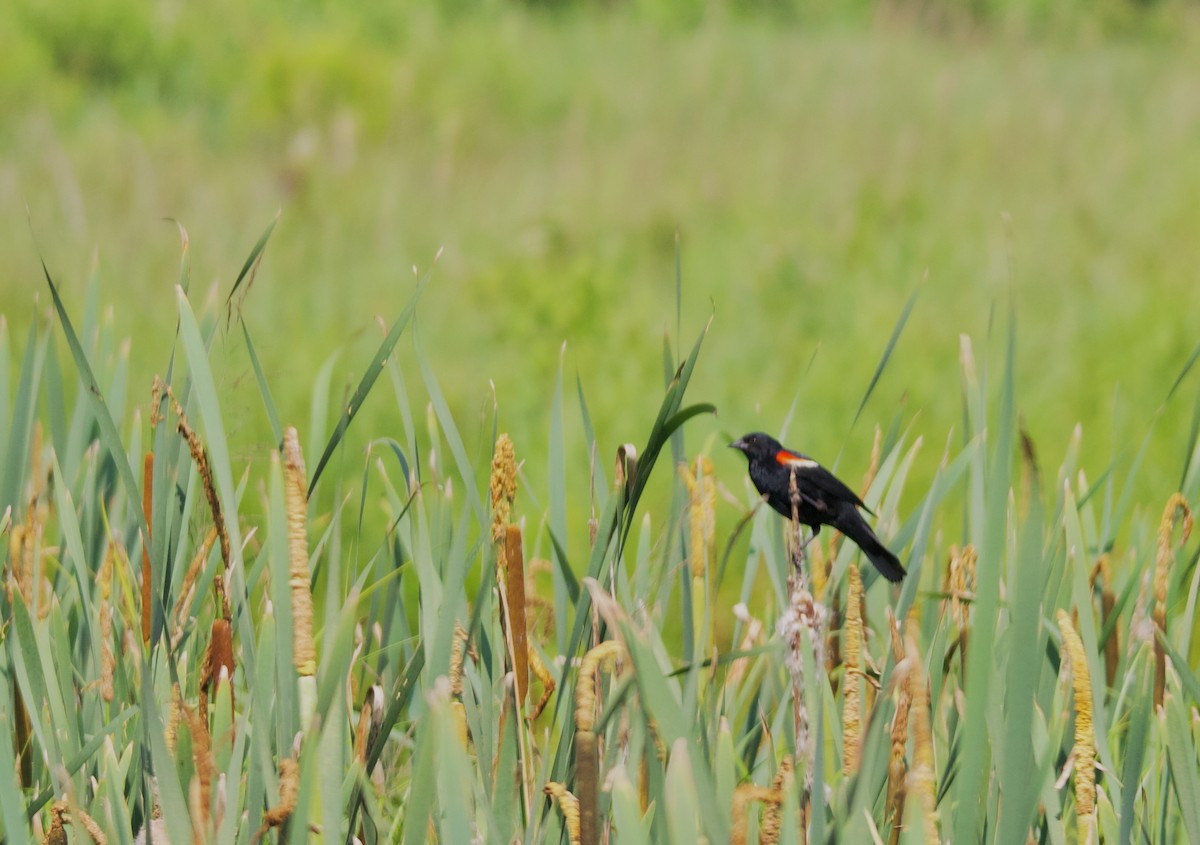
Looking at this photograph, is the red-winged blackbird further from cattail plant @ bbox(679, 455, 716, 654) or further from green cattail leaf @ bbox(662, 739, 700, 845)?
green cattail leaf @ bbox(662, 739, 700, 845)

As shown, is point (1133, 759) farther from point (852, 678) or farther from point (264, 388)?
point (264, 388)

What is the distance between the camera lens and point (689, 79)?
7.82 meters

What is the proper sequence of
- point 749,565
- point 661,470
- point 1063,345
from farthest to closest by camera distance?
point 1063,345
point 661,470
point 749,565

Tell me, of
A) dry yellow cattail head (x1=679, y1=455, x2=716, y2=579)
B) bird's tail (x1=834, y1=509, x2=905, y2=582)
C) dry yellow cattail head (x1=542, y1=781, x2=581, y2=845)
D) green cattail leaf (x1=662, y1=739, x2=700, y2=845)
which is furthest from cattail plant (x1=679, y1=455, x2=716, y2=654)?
green cattail leaf (x1=662, y1=739, x2=700, y2=845)

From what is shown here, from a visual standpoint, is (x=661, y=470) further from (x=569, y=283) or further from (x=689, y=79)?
(x=689, y=79)

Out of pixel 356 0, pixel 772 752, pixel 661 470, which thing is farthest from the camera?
pixel 356 0

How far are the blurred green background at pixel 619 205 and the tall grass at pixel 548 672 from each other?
0.18 metres

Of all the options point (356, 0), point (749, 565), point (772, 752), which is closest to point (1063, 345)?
point (749, 565)

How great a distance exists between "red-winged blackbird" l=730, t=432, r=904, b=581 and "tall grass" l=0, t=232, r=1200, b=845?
0.04 meters

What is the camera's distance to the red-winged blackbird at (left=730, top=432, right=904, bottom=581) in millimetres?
994

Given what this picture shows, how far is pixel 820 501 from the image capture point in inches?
39.9

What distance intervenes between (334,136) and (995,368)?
3519 mm

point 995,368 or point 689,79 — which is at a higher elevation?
point 689,79

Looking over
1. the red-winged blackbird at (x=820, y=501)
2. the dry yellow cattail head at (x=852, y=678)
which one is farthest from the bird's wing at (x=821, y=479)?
the dry yellow cattail head at (x=852, y=678)
